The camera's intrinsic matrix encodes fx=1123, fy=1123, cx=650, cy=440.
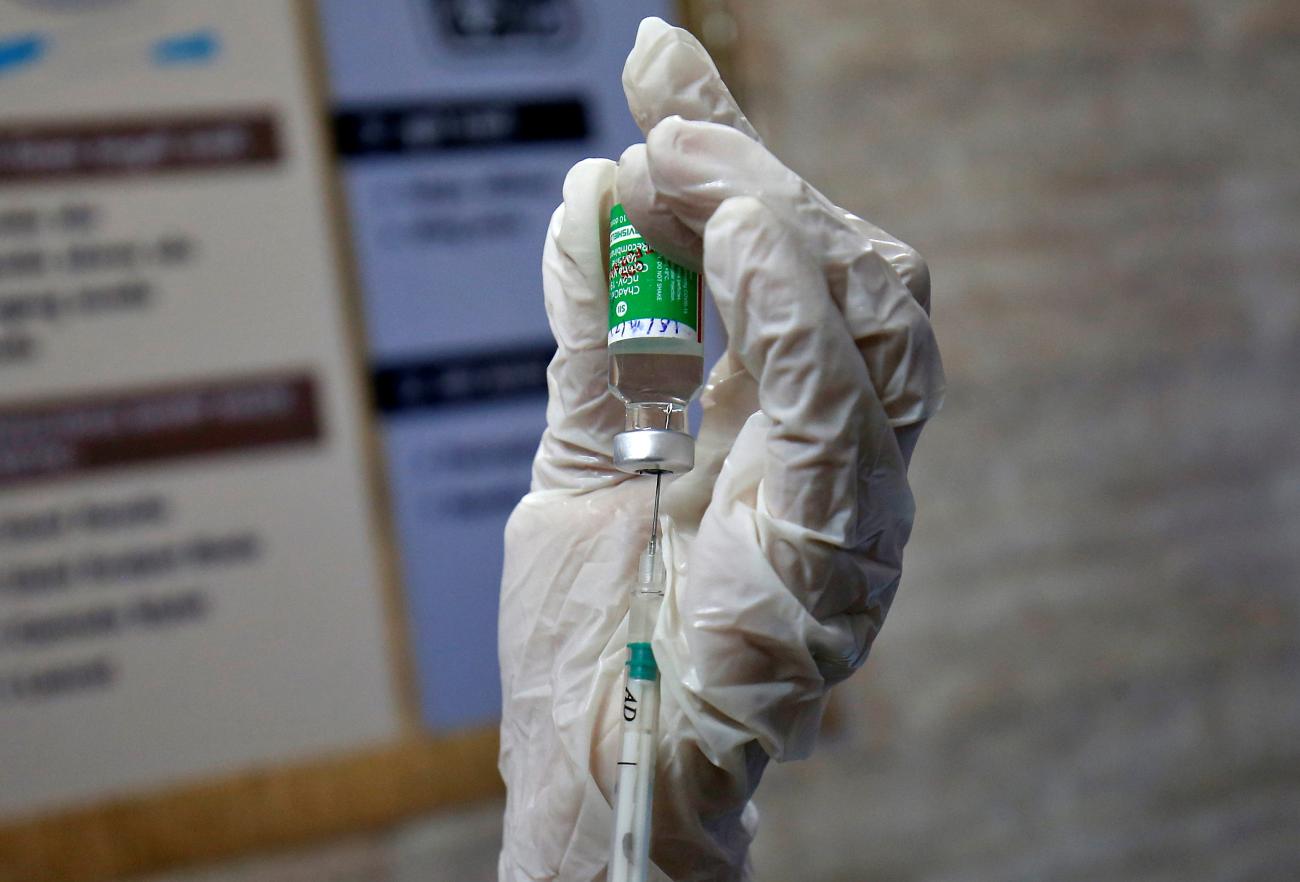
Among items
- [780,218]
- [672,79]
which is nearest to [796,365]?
[780,218]

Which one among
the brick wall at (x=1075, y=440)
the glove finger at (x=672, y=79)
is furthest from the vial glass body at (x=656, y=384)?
the brick wall at (x=1075, y=440)

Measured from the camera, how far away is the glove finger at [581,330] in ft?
2.33

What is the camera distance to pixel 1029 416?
186 centimetres

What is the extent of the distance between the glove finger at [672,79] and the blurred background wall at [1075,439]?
3.60 feet

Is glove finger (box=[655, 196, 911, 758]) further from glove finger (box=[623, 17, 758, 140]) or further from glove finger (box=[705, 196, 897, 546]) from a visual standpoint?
glove finger (box=[623, 17, 758, 140])

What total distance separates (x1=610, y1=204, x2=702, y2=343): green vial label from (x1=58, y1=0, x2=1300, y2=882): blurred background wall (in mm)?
1183

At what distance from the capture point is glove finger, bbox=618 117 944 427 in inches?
24.0

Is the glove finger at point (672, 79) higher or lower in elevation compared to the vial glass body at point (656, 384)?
higher

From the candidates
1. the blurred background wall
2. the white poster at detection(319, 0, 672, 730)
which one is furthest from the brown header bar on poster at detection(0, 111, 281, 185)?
the blurred background wall

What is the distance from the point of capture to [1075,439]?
1.89 meters

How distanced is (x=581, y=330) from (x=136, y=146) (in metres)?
0.98

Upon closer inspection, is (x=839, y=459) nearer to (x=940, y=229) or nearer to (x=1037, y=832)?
(x=940, y=229)

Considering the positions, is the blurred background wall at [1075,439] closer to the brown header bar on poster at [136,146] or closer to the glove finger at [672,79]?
the brown header bar on poster at [136,146]

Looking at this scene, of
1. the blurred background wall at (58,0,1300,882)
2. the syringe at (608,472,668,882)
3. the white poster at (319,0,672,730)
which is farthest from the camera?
the blurred background wall at (58,0,1300,882)
